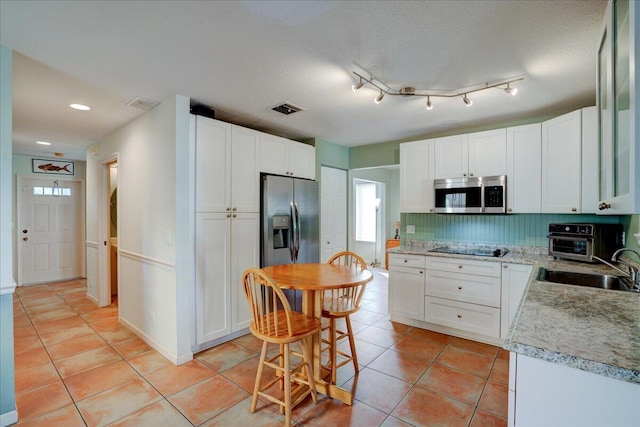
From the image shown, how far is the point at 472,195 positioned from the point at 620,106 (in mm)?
2216

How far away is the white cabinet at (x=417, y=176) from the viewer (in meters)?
3.70

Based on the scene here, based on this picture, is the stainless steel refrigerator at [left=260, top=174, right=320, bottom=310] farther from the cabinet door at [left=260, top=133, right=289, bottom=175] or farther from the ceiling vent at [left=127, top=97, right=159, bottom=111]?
the ceiling vent at [left=127, top=97, right=159, bottom=111]

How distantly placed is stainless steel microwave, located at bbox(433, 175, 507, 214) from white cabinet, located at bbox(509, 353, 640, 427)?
2497mm

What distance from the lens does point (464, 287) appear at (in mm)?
3188

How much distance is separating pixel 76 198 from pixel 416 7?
7.18 metres

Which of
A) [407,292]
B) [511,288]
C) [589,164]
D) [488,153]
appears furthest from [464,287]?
[589,164]

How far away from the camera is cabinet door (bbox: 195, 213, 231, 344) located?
A: 2916mm

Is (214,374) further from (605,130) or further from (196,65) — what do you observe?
(605,130)

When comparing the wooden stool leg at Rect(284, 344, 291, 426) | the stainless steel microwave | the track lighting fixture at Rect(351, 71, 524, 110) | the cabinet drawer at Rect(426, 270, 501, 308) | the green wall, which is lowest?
the wooden stool leg at Rect(284, 344, 291, 426)

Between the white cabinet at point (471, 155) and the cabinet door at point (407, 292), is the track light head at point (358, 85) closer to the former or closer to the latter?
the white cabinet at point (471, 155)

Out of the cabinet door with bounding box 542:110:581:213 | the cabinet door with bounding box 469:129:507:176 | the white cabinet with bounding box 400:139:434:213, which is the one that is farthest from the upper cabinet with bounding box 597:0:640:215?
the white cabinet with bounding box 400:139:434:213

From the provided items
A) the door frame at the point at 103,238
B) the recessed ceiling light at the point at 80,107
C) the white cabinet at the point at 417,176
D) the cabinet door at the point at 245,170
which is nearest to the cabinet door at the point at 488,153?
the white cabinet at the point at 417,176

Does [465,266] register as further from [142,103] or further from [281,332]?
[142,103]

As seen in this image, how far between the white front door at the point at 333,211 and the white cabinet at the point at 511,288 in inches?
89.1
